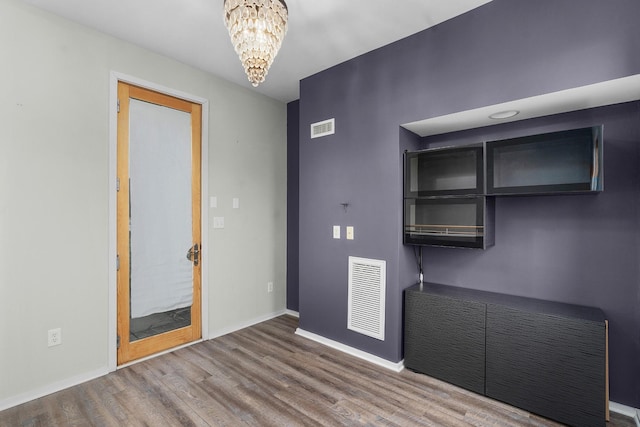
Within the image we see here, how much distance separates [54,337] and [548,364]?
141 inches

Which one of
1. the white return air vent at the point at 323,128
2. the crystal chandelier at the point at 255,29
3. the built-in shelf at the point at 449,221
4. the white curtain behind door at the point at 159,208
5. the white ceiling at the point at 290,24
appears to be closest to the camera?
the crystal chandelier at the point at 255,29

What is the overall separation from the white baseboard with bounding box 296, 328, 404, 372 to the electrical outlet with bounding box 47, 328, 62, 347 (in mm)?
2128

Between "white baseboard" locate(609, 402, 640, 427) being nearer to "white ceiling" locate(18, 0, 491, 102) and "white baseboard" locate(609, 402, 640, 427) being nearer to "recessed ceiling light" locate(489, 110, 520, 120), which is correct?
"recessed ceiling light" locate(489, 110, 520, 120)

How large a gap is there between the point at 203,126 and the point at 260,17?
1.90 meters

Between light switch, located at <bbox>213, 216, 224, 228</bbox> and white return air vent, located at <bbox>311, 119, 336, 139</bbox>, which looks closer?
white return air vent, located at <bbox>311, 119, 336, 139</bbox>

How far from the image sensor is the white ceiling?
2.23m

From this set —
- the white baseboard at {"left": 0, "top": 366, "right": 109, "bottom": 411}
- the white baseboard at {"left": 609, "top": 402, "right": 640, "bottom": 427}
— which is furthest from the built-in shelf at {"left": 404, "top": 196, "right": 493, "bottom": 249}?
the white baseboard at {"left": 0, "top": 366, "right": 109, "bottom": 411}

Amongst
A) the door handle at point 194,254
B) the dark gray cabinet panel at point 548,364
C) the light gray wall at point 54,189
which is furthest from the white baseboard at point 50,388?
the dark gray cabinet panel at point 548,364

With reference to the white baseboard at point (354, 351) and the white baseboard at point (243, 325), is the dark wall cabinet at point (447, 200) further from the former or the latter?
the white baseboard at point (243, 325)

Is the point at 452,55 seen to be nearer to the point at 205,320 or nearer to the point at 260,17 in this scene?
the point at 260,17

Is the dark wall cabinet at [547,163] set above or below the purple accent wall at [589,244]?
above

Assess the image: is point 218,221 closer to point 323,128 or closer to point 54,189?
point 54,189

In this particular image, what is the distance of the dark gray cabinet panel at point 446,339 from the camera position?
2285 mm

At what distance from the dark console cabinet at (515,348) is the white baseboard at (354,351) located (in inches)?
4.8
